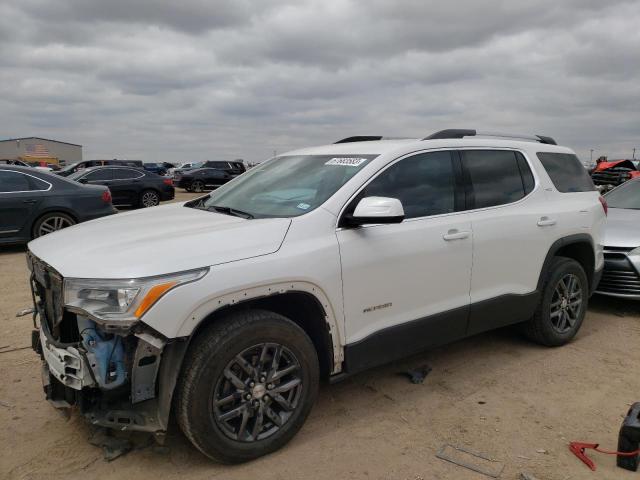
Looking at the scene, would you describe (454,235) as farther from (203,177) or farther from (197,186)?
(197,186)

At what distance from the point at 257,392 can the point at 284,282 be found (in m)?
0.62

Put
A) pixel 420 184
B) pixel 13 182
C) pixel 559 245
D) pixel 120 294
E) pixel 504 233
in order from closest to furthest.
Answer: pixel 120 294 → pixel 420 184 → pixel 504 233 → pixel 559 245 → pixel 13 182

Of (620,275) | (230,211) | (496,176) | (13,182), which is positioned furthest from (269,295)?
(13,182)

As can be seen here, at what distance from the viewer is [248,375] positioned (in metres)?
2.75

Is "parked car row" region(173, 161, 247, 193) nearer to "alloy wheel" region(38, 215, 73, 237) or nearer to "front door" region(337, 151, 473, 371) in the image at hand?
"alloy wheel" region(38, 215, 73, 237)

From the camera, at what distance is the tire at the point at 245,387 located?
2.58 m

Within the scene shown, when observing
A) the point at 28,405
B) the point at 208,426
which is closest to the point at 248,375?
the point at 208,426

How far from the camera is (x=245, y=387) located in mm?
2738

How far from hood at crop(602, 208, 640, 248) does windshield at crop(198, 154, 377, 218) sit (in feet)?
12.2

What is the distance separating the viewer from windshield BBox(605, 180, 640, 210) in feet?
22.6

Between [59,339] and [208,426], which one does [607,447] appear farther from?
[59,339]

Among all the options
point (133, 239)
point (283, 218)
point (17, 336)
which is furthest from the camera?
point (17, 336)

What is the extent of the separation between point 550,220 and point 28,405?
4.24m

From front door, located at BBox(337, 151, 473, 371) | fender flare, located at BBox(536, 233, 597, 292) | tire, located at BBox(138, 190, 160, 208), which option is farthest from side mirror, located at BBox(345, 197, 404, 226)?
tire, located at BBox(138, 190, 160, 208)
